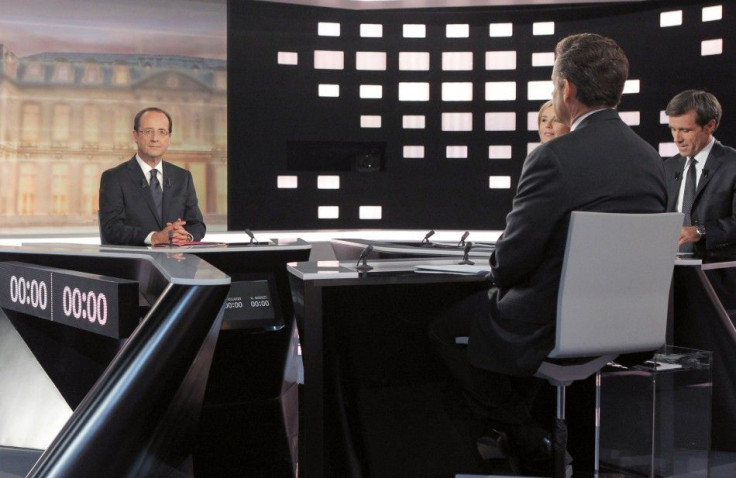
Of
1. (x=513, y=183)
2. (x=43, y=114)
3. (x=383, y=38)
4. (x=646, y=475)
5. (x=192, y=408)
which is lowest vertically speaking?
(x=646, y=475)

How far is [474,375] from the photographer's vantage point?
2.21 meters

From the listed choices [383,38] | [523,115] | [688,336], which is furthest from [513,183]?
[688,336]

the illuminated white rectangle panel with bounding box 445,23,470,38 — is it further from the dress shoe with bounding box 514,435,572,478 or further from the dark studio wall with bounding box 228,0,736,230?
the dress shoe with bounding box 514,435,572,478

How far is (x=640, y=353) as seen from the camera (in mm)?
2193

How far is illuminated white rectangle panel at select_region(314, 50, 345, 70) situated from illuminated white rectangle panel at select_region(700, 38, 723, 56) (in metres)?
3.08

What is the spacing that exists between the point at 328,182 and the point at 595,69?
222 inches

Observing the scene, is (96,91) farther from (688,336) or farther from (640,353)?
(640,353)

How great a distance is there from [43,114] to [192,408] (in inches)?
204

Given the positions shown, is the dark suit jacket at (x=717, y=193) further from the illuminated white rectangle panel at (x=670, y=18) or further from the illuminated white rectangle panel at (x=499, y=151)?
Answer: the illuminated white rectangle panel at (x=499, y=151)

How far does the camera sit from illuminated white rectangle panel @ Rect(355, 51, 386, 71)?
25.1 ft

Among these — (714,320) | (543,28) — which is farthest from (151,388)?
(543,28)

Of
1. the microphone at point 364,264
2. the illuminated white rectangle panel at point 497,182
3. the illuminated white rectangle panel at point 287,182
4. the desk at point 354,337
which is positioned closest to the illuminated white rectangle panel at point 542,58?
the illuminated white rectangle panel at point 497,182

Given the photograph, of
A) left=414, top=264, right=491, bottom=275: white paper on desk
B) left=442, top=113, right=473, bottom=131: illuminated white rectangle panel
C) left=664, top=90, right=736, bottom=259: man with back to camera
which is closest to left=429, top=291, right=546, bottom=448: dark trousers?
left=414, top=264, right=491, bottom=275: white paper on desk

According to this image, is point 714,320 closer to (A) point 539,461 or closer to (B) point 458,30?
(A) point 539,461
